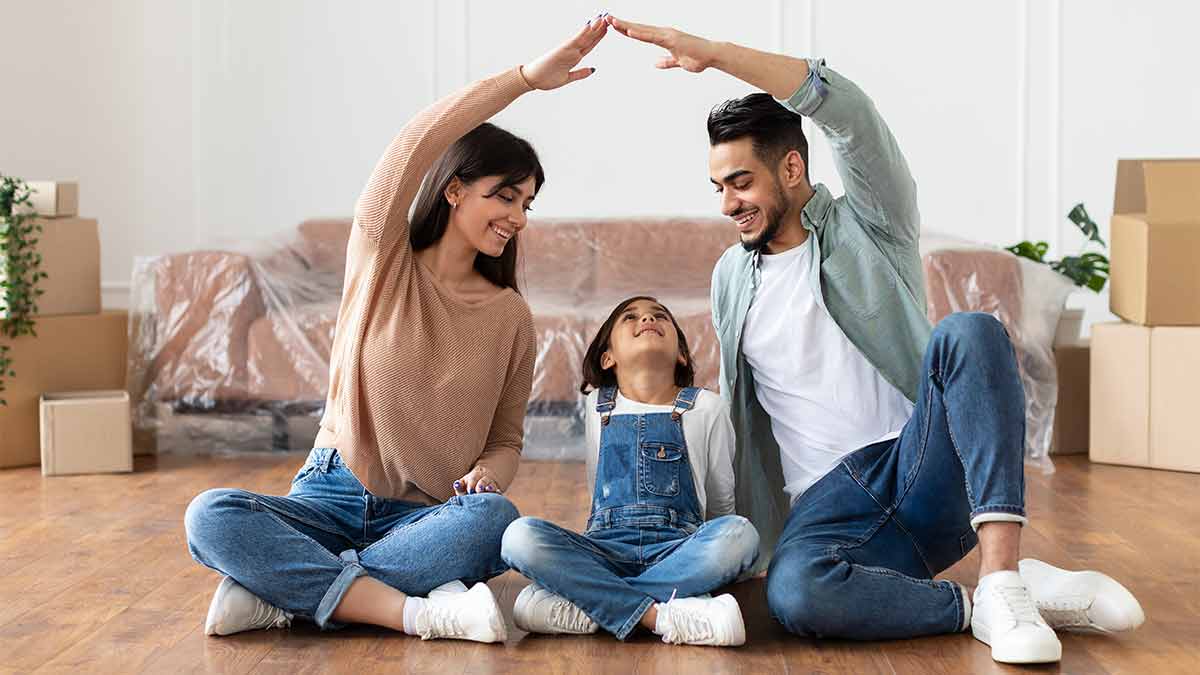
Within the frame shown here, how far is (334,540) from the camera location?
2.06 m

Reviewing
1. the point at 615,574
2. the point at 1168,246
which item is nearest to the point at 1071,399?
the point at 1168,246

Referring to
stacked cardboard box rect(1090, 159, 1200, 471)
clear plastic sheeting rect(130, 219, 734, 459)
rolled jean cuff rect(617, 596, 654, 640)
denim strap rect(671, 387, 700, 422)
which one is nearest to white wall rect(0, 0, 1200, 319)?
Answer: clear plastic sheeting rect(130, 219, 734, 459)

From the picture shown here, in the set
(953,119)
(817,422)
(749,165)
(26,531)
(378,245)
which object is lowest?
(26,531)

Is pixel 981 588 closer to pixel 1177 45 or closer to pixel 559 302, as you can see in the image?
pixel 559 302

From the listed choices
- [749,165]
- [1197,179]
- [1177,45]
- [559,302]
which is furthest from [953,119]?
[749,165]

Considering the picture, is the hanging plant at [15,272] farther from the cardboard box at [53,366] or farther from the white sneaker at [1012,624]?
the white sneaker at [1012,624]

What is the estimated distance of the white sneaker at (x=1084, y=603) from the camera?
1.90m

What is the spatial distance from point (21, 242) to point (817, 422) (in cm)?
247

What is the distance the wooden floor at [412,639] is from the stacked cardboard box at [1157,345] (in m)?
0.17

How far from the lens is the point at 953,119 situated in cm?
480

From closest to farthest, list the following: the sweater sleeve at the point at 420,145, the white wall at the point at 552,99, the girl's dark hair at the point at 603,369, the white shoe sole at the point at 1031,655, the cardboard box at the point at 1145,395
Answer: the white shoe sole at the point at 1031,655
the sweater sleeve at the point at 420,145
the girl's dark hair at the point at 603,369
the cardboard box at the point at 1145,395
the white wall at the point at 552,99

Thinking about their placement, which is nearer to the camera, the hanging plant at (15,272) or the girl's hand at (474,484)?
the girl's hand at (474,484)

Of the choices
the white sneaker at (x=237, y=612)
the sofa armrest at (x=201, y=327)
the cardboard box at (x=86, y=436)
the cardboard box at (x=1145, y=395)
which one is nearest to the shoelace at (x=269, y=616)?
the white sneaker at (x=237, y=612)

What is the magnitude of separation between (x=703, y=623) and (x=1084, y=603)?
53 centimetres
